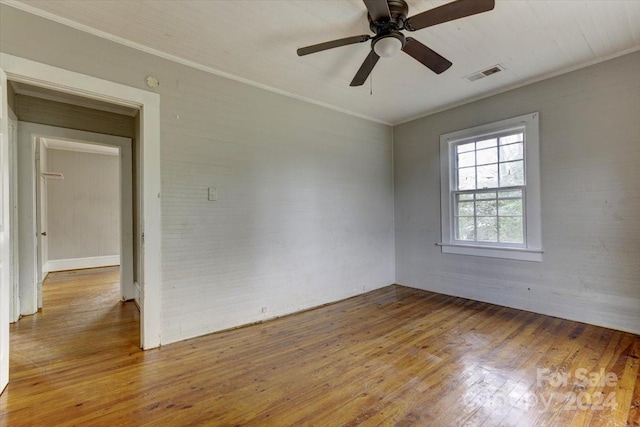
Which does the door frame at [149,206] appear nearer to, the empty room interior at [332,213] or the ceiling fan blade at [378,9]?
the empty room interior at [332,213]

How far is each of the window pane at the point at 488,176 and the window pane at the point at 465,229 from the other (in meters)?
0.51

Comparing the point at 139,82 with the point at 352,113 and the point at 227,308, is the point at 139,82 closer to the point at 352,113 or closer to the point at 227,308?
the point at 227,308

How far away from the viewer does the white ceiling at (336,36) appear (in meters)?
2.19

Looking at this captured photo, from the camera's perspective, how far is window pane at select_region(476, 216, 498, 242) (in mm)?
3852

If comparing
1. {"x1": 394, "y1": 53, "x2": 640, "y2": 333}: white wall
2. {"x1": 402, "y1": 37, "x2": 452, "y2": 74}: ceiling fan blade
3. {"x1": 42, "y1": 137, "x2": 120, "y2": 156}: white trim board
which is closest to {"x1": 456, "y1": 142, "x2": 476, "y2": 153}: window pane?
{"x1": 394, "y1": 53, "x2": 640, "y2": 333}: white wall

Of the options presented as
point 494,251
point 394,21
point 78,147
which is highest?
point 78,147

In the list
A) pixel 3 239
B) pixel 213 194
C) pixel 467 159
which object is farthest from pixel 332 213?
pixel 3 239

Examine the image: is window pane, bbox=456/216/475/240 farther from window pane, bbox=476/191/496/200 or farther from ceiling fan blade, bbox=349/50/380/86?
ceiling fan blade, bbox=349/50/380/86

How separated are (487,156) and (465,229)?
103cm

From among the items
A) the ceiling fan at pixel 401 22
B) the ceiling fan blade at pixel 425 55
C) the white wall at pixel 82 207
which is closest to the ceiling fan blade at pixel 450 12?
the ceiling fan at pixel 401 22

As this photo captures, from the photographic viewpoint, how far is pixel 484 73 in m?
3.28

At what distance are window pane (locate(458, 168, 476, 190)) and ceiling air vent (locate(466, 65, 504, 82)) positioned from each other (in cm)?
122

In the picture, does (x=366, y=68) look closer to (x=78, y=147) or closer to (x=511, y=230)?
(x=511, y=230)

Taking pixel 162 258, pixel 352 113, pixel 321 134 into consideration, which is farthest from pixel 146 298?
pixel 352 113
